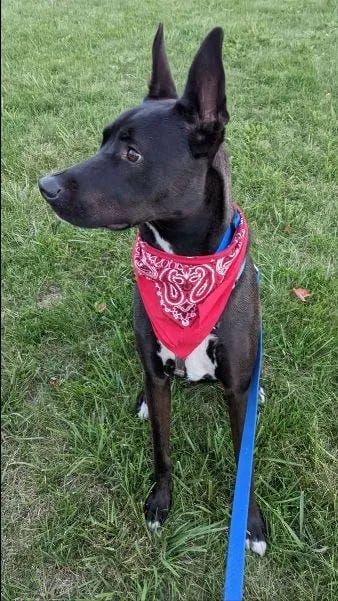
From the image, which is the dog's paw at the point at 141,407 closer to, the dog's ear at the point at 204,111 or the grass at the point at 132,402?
the grass at the point at 132,402

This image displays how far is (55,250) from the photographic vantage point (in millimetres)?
3506

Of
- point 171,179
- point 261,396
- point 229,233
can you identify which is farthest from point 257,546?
point 171,179

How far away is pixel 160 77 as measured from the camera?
2078mm

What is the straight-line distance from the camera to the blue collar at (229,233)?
1960mm

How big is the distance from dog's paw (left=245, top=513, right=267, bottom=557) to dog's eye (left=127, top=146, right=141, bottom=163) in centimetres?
145

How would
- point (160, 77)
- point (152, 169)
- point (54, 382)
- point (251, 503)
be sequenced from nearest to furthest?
point (152, 169) < point (160, 77) < point (251, 503) < point (54, 382)

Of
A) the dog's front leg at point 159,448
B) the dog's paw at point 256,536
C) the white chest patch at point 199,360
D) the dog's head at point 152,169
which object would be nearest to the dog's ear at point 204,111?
the dog's head at point 152,169

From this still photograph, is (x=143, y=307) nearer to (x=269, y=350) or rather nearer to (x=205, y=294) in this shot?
(x=205, y=294)

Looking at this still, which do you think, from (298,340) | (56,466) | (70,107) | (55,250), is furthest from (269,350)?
(70,107)

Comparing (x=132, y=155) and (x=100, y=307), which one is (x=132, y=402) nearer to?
(x=100, y=307)

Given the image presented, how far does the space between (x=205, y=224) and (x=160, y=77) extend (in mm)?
620

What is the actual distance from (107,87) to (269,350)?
386 centimetres

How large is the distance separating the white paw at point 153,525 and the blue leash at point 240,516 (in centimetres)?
58

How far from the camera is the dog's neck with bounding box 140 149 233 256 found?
1868 mm
